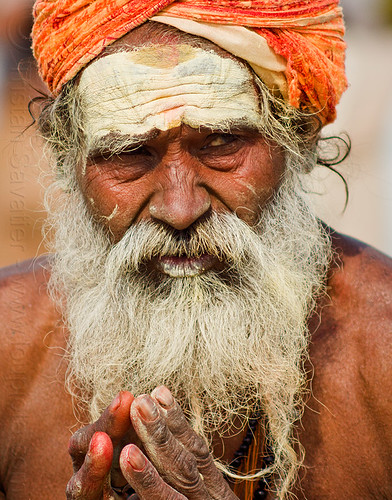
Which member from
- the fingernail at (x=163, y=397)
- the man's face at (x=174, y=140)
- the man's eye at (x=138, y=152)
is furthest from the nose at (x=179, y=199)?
the fingernail at (x=163, y=397)

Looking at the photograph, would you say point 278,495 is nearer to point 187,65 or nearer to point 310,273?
point 310,273

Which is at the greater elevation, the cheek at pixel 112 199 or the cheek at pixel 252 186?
the cheek at pixel 252 186

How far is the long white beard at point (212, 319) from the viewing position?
2.37 meters

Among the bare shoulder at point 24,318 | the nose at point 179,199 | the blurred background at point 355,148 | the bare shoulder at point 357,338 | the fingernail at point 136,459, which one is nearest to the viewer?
the fingernail at point 136,459

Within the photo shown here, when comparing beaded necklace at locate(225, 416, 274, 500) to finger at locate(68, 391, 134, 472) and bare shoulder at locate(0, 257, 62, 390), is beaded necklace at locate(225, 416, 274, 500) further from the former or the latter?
bare shoulder at locate(0, 257, 62, 390)

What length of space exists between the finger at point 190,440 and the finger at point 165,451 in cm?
2

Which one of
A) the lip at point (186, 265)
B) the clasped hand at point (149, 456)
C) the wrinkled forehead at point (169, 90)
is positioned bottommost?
the clasped hand at point (149, 456)

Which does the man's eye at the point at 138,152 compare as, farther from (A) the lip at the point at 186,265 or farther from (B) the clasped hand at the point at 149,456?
(B) the clasped hand at the point at 149,456

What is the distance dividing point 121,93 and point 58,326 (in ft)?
3.46

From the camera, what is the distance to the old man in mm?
2352

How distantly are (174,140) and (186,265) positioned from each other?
0.43 meters

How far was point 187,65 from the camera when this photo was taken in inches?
92.0

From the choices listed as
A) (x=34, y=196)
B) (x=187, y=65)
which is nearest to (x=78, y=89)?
(x=187, y=65)

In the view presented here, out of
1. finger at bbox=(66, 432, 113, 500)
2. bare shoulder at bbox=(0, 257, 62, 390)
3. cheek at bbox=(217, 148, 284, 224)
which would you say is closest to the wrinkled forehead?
cheek at bbox=(217, 148, 284, 224)
